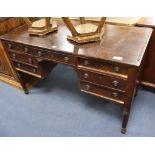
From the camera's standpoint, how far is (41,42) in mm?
1307

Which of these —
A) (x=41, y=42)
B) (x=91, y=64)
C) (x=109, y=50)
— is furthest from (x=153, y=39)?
(x=41, y=42)

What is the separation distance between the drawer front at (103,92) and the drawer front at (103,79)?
0.05 meters

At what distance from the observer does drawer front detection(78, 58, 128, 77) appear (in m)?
1.02

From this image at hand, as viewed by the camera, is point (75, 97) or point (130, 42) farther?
point (75, 97)

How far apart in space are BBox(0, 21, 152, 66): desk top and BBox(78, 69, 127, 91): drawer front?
0.45 feet

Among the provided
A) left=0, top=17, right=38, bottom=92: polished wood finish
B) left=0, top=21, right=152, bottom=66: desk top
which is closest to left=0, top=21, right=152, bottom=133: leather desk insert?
left=0, top=21, right=152, bottom=66: desk top

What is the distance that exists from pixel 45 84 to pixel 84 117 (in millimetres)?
693

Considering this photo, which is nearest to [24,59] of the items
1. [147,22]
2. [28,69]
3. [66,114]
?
[28,69]

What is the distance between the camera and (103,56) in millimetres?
1046

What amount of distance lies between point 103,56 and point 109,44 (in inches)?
6.1

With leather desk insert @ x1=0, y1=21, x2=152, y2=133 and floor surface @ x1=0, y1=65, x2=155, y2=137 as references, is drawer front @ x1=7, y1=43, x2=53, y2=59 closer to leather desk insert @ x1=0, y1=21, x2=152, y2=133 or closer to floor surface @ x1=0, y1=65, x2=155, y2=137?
leather desk insert @ x1=0, y1=21, x2=152, y2=133

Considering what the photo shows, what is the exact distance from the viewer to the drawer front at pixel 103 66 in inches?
40.3
